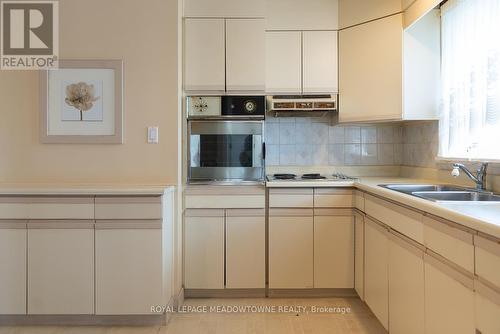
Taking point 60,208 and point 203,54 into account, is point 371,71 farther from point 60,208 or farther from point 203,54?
point 60,208

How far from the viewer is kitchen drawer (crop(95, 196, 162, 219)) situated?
7.13ft

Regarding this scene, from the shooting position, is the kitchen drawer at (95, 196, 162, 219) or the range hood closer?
the kitchen drawer at (95, 196, 162, 219)

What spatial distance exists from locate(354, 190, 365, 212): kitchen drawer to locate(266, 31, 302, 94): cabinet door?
915mm

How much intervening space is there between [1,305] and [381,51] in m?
3.12

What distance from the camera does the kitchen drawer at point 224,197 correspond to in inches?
104

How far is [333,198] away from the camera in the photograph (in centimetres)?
262

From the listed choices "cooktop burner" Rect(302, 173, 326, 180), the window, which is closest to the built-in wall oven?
"cooktop burner" Rect(302, 173, 326, 180)

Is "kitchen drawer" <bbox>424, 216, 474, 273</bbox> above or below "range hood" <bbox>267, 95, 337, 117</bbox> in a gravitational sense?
below

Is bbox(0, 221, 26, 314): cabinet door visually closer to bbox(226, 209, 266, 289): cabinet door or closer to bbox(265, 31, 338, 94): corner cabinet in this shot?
bbox(226, 209, 266, 289): cabinet door

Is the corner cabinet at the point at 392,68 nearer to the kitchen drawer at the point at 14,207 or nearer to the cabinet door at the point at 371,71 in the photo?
the cabinet door at the point at 371,71

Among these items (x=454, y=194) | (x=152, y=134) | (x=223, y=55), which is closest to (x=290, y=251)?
(x=454, y=194)

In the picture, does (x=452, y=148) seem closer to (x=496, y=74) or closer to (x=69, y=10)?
(x=496, y=74)

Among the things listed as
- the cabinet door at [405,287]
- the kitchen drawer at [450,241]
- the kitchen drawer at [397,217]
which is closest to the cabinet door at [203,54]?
the kitchen drawer at [397,217]

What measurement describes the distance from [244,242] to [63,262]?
1.21 metres
